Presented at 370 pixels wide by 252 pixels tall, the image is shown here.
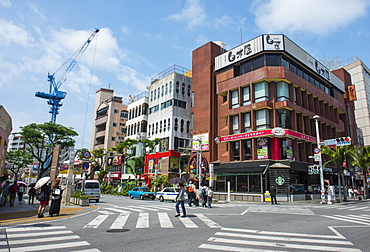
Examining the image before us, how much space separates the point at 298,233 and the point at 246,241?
255 cm

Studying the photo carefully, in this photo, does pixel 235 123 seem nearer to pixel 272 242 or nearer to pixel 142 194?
pixel 142 194

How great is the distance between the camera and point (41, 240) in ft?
25.9

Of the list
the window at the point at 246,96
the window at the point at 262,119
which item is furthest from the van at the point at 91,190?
the window at the point at 246,96

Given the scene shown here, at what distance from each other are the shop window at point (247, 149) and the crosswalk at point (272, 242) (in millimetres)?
24616

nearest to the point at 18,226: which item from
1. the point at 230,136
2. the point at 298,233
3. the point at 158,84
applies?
the point at 298,233

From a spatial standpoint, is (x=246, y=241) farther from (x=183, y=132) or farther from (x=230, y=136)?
(x=183, y=132)

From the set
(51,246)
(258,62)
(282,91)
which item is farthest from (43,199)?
(258,62)

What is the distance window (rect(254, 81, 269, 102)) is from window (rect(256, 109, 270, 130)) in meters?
1.53

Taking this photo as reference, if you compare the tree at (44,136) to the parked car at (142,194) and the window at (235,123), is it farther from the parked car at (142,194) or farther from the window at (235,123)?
the window at (235,123)

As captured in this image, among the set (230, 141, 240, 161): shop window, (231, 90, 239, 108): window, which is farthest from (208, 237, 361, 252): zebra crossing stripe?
(231, 90, 239, 108): window

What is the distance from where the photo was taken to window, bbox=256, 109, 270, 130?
1284 inches

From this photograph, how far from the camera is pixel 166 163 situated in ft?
152

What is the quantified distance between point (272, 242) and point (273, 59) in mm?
30068

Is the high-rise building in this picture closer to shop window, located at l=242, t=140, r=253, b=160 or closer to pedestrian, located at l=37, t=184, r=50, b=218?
shop window, located at l=242, t=140, r=253, b=160
